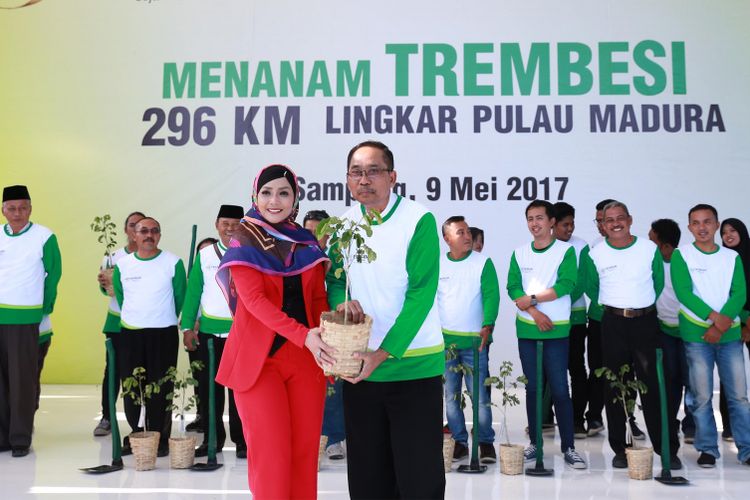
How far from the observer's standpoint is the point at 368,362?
6.57 ft

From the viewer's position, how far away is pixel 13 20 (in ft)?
24.9

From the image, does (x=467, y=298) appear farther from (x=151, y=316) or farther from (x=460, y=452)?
(x=151, y=316)

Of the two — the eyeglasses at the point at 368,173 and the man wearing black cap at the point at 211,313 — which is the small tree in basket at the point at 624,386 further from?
the eyeglasses at the point at 368,173

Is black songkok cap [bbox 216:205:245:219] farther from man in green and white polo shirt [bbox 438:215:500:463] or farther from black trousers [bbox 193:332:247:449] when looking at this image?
man in green and white polo shirt [bbox 438:215:500:463]

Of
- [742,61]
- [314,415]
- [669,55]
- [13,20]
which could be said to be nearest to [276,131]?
[13,20]

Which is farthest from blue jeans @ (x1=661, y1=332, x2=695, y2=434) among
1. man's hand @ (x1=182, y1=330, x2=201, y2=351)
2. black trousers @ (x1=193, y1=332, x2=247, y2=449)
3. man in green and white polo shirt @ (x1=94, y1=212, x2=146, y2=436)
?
man in green and white polo shirt @ (x1=94, y1=212, x2=146, y2=436)

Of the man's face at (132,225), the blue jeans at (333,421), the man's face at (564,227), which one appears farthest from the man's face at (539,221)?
the man's face at (132,225)

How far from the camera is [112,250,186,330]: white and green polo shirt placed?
14.4 feet

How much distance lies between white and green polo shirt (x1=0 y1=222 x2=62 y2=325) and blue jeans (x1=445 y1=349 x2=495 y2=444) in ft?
8.59

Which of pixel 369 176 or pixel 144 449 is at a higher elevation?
pixel 369 176

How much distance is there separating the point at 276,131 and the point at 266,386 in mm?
5381

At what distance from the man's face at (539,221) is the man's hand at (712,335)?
1049mm

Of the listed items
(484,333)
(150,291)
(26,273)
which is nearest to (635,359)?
(484,333)

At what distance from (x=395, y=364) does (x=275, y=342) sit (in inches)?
14.9
